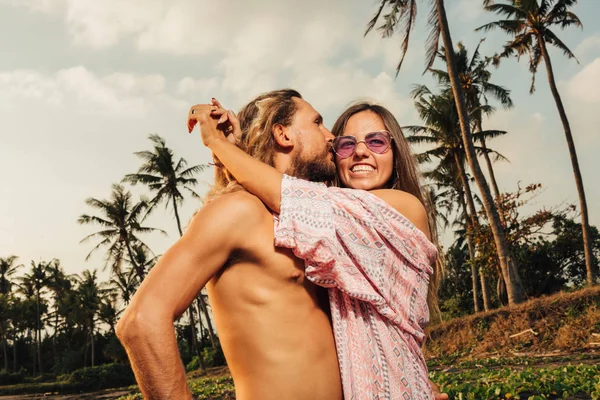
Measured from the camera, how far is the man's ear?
251cm

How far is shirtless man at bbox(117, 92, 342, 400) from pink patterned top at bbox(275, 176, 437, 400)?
76 mm

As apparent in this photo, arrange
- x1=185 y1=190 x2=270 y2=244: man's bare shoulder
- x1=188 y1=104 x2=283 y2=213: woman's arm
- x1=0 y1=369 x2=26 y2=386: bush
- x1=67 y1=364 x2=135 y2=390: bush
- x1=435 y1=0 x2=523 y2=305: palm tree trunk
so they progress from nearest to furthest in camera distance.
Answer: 1. x1=185 y1=190 x2=270 y2=244: man's bare shoulder
2. x1=188 y1=104 x2=283 y2=213: woman's arm
3. x1=435 y1=0 x2=523 y2=305: palm tree trunk
4. x1=67 y1=364 x2=135 y2=390: bush
5. x1=0 y1=369 x2=26 y2=386: bush

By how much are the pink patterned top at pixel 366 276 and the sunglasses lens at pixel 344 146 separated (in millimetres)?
729

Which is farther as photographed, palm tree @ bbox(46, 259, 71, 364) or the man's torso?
palm tree @ bbox(46, 259, 71, 364)

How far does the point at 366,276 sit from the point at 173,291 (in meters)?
0.81

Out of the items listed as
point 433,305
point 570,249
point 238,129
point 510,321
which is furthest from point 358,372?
point 570,249

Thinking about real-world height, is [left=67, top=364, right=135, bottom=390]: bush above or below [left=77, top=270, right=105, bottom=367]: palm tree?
below

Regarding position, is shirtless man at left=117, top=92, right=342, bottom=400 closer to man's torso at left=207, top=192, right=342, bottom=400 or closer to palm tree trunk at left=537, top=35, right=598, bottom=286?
man's torso at left=207, top=192, right=342, bottom=400

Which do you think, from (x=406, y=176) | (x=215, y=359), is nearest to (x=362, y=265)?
(x=406, y=176)

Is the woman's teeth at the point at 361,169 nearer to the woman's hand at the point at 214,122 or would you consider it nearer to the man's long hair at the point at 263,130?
the man's long hair at the point at 263,130

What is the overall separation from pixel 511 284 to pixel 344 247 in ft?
51.5

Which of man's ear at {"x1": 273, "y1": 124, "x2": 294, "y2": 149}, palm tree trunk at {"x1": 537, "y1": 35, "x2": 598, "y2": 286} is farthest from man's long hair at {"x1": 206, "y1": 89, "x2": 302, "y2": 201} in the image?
palm tree trunk at {"x1": 537, "y1": 35, "x2": 598, "y2": 286}

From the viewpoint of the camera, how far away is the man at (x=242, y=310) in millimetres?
1585

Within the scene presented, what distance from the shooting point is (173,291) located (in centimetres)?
167
